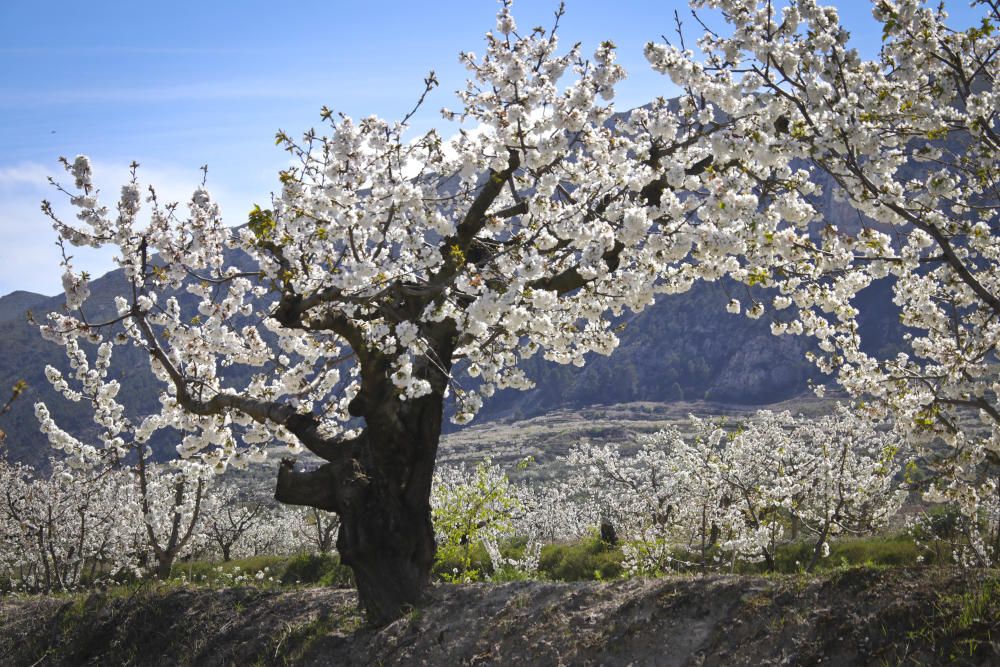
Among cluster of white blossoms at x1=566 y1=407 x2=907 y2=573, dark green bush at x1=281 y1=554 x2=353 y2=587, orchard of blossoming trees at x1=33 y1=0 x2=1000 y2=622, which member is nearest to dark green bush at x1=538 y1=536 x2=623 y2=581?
cluster of white blossoms at x1=566 y1=407 x2=907 y2=573

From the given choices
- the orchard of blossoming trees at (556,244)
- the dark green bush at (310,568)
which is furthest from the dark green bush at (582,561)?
the orchard of blossoming trees at (556,244)

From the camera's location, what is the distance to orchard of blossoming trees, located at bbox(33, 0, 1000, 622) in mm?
6688

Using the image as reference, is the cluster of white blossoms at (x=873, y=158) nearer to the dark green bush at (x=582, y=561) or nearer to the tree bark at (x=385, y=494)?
the tree bark at (x=385, y=494)

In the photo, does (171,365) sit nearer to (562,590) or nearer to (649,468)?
(562,590)

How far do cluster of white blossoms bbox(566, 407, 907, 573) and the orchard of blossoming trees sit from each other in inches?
149

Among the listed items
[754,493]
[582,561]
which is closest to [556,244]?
[754,493]

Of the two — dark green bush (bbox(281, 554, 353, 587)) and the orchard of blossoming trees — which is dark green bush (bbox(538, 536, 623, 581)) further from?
the orchard of blossoming trees

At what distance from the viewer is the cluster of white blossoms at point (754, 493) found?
498 inches

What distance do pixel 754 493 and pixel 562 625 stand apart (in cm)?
741

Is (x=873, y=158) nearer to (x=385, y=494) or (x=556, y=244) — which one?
(x=556, y=244)

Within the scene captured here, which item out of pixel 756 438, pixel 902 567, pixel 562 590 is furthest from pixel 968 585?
pixel 756 438

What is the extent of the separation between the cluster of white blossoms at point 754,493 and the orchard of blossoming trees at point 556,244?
3784mm

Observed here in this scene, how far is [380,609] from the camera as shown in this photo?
823cm

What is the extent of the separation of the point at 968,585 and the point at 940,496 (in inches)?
174
